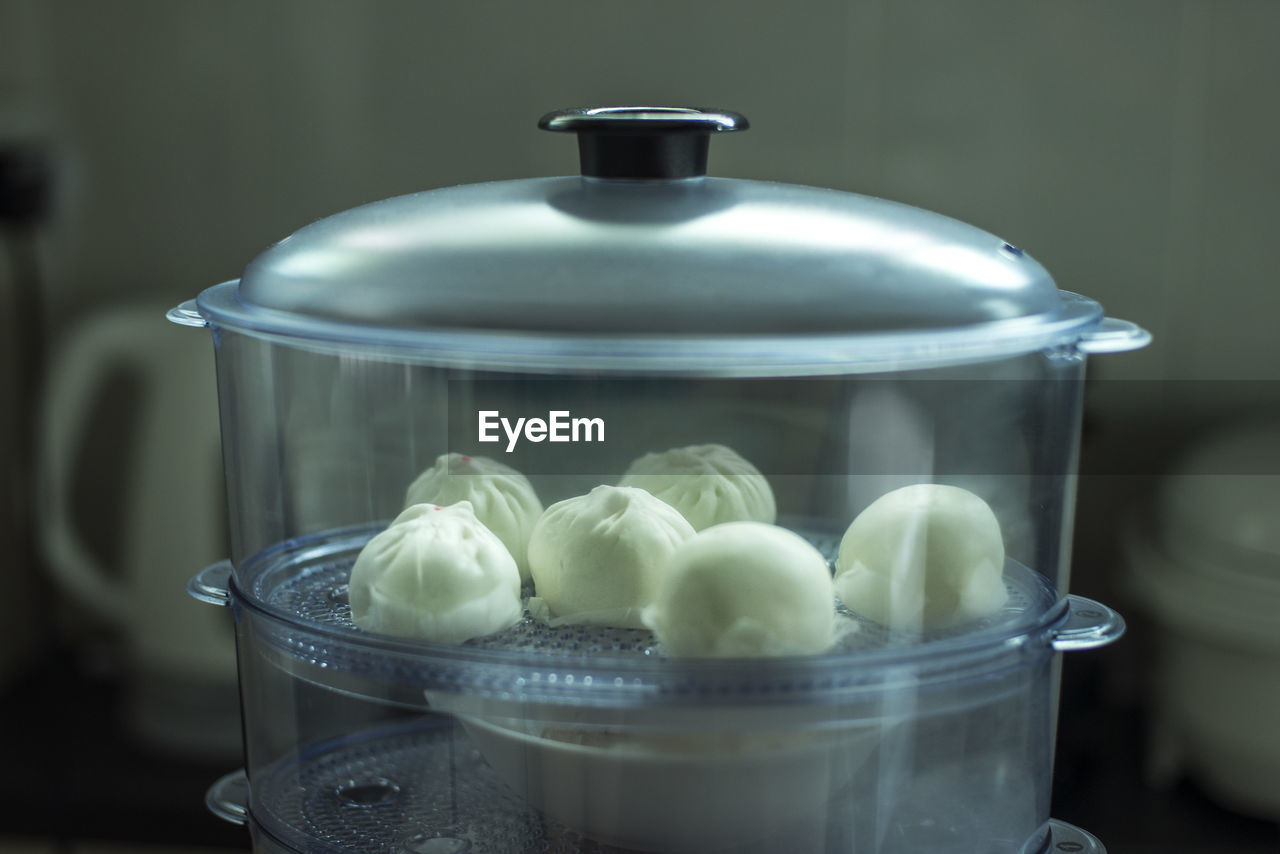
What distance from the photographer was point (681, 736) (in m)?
0.50

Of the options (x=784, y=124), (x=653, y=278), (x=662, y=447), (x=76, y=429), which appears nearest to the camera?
(x=653, y=278)

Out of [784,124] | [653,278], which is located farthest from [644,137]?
[784,124]

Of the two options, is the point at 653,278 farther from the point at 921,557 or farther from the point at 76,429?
the point at 76,429

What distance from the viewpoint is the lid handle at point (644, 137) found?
54 centimetres

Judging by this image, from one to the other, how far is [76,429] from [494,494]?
2.62 feet

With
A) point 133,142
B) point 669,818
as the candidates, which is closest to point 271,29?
point 133,142

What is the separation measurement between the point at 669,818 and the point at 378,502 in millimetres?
235

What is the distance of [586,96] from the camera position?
1.12 m

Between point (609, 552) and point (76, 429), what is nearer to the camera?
point (609, 552)

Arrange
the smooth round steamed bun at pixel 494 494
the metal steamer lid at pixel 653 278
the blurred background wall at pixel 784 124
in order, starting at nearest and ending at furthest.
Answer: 1. the metal steamer lid at pixel 653 278
2. the smooth round steamed bun at pixel 494 494
3. the blurred background wall at pixel 784 124

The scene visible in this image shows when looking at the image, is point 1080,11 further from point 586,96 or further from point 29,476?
point 29,476

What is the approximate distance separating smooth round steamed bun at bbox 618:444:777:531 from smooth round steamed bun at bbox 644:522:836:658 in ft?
0.22

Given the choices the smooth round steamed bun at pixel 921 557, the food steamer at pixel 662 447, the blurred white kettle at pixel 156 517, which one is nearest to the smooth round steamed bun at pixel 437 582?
the food steamer at pixel 662 447

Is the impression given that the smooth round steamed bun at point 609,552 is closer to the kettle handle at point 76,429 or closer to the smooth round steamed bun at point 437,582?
the smooth round steamed bun at point 437,582
